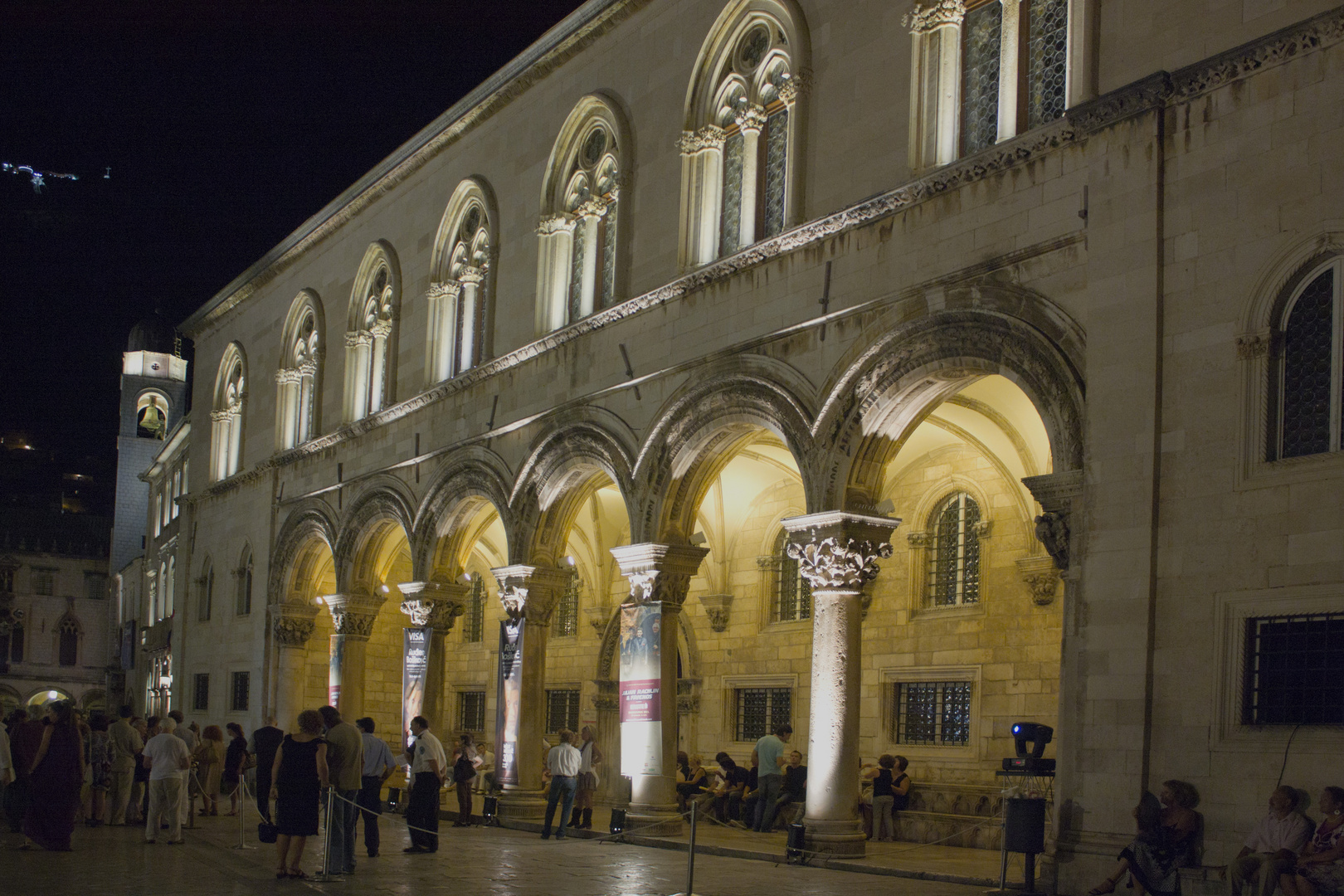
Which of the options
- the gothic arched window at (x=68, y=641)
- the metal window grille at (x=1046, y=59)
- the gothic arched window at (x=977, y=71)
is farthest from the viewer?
the gothic arched window at (x=68, y=641)

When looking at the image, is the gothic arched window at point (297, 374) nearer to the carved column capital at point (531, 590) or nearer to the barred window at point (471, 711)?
the barred window at point (471, 711)

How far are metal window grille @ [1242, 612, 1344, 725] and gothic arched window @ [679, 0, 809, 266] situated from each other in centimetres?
717

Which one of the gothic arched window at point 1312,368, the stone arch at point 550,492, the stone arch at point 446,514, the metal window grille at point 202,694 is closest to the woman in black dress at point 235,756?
the stone arch at point 446,514

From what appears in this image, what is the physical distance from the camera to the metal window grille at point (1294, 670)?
33.9 feet

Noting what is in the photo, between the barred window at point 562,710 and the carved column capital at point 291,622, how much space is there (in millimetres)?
4882

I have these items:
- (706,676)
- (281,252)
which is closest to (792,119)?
(706,676)

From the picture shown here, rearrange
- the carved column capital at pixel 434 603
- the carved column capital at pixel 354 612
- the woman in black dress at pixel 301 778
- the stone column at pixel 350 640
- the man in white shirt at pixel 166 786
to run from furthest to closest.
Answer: the carved column capital at pixel 354 612 < the stone column at pixel 350 640 < the carved column capital at pixel 434 603 < the man in white shirt at pixel 166 786 < the woman in black dress at pixel 301 778

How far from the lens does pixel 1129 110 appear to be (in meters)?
12.3

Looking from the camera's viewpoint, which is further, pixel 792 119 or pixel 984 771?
pixel 984 771

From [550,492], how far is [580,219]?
3786 mm

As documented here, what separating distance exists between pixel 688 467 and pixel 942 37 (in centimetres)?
552

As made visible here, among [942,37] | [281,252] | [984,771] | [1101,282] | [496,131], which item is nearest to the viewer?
[1101,282]

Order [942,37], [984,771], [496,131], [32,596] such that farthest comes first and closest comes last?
[32,596] < [496,131] < [984,771] < [942,37]

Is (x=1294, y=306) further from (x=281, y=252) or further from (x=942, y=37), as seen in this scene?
(x=281, y=252)
